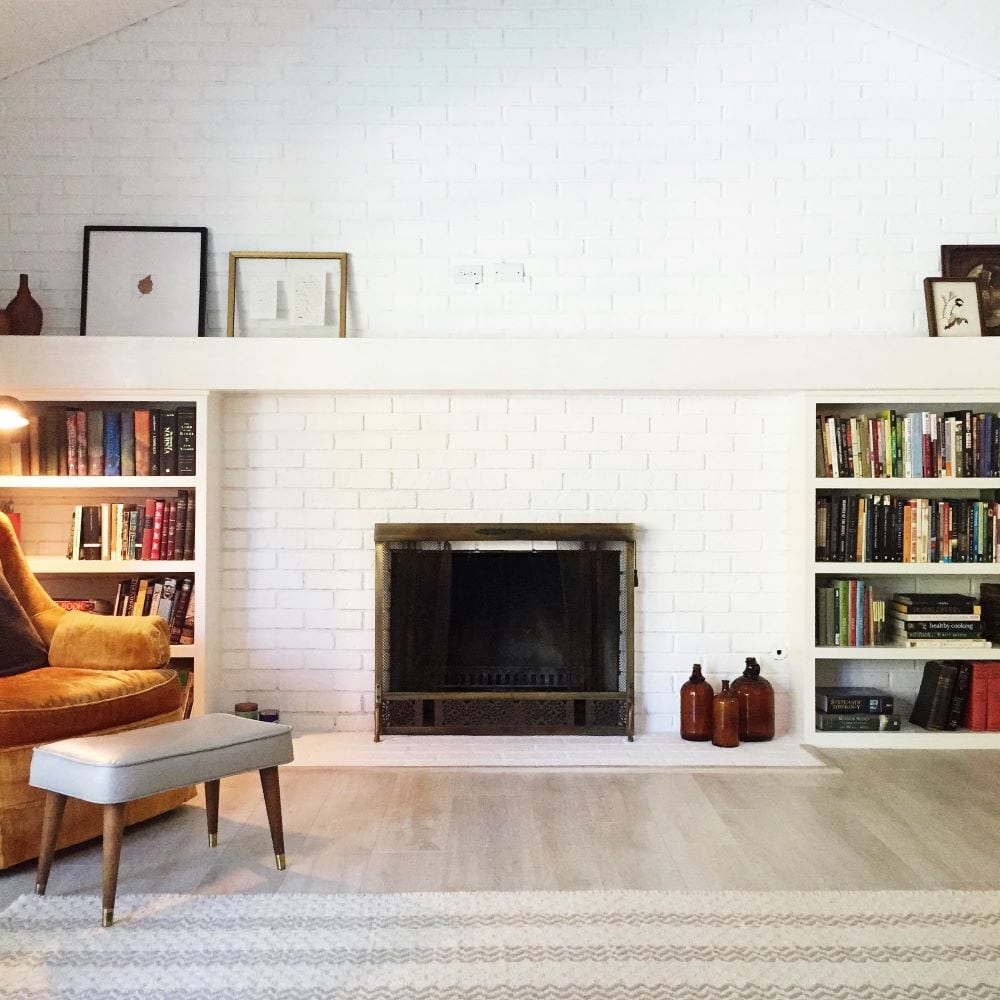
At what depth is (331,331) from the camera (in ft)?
14.5

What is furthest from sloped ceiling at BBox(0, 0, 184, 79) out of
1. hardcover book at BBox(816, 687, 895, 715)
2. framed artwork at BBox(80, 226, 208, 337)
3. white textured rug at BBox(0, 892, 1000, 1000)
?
hardcover book at BBox(816, 687, 895, 715)

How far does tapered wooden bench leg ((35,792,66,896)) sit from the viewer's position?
8.91ft

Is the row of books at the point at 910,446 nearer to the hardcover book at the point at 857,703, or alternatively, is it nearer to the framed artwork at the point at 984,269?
the framed artwork at the point at 984,269

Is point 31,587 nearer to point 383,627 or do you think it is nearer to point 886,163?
point 383,627

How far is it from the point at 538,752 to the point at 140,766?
1891mm

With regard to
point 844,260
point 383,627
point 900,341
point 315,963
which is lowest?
point 315,963

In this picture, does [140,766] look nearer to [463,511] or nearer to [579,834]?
[579,834]

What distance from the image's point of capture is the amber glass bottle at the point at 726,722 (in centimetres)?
418

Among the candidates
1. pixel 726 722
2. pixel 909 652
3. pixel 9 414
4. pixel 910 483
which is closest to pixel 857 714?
pixel 909 652

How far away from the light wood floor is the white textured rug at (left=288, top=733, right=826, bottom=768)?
0.29 feet

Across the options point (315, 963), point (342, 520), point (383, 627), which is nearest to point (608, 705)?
point (383, 627)

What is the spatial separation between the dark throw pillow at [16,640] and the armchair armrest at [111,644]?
51mm

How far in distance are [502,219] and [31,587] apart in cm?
238

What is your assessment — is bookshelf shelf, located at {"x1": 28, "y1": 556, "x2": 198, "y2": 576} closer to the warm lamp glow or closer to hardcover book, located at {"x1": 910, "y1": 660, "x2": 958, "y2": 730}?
the warm lamp glow
